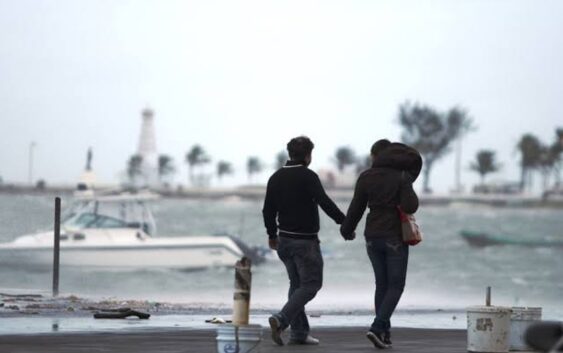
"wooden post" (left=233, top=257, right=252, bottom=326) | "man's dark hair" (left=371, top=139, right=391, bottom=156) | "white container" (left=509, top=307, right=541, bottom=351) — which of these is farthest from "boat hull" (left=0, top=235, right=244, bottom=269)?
"wooden post" (left=233, top=257, right=252, bottom=326)

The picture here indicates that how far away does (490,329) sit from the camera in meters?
13.1

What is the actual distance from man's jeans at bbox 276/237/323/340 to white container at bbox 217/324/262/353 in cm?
254

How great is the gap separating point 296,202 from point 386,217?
0.79 meters

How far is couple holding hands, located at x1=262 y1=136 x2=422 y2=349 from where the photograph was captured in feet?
45.4

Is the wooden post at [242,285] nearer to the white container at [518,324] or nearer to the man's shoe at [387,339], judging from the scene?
the man's shoe at [387,339]

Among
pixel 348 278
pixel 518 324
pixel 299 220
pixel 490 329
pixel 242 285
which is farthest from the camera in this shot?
pixel 348 278

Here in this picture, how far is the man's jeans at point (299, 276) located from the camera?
45.4 ft

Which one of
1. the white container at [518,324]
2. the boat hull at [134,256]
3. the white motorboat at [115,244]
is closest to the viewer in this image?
the white container at [518,324]

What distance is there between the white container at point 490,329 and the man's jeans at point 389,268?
900 mm

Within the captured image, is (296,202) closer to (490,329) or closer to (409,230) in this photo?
(409,230)

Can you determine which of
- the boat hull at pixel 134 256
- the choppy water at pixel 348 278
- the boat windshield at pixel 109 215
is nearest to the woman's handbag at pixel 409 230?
the choppy water at pixel 348 278

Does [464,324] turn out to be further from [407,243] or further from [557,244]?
[557,244]

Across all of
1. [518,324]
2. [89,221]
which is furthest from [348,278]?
[518,324]

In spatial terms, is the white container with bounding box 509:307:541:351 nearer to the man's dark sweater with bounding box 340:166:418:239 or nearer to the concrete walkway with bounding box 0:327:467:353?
the concrete walkway with bounding box 0:327:467:353
